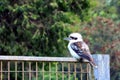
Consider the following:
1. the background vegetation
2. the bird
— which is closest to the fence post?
the bird

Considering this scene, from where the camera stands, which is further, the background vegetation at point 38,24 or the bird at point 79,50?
the background vegetation at point 38,24

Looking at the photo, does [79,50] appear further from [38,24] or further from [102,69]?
[38,24]

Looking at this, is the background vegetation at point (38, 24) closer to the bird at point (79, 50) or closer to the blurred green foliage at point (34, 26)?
the blurred green foliage at point (34, 26)

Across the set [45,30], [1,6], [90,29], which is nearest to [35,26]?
[45,30]

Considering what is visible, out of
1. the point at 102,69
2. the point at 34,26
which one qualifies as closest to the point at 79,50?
the point at 102,69

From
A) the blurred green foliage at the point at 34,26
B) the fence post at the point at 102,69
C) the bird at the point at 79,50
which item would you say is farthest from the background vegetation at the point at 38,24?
the fence post at the point at 102,69

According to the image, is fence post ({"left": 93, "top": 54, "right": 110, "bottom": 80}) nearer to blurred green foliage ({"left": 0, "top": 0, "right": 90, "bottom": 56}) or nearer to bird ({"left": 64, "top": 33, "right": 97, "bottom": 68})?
bird ({"left": 64, "top": 33, "right": 97, "bottom": 68})

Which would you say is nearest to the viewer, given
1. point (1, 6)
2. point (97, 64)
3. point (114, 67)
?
point (97, 64)

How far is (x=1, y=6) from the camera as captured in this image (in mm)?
7180

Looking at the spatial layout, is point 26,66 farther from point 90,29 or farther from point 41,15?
point 90,29

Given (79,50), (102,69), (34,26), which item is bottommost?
(102,69)

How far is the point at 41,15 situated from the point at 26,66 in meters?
0.87

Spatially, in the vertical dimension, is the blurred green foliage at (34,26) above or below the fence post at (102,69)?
above

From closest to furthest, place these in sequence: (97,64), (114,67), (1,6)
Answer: (97,64)
(1,6)
(114,67)
